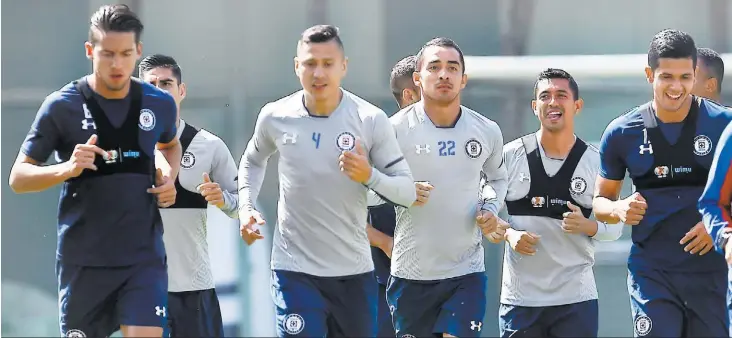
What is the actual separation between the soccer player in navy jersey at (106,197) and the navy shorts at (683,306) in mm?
2485

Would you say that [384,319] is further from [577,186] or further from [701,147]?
[701,147]

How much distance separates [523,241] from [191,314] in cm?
205

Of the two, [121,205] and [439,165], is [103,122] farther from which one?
[439,165]

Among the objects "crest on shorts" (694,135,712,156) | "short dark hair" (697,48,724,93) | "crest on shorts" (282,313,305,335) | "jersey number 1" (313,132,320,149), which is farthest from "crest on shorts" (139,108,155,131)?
"short dark hair" (697,48,724,93)

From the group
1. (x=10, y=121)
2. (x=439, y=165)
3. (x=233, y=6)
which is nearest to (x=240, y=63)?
(x=233, y=6)

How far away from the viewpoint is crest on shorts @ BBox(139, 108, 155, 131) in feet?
21.8

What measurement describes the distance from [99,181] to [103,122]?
29 cm

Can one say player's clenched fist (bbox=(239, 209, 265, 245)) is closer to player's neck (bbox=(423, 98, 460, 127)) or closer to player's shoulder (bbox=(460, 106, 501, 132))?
player's neck (bbox=(423, 98, 460, 127))

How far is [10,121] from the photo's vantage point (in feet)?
36.4

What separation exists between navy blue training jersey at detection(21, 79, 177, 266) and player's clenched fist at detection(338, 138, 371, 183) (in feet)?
3.08

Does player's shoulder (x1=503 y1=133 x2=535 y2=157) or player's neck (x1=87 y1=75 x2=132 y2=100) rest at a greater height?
player's neck (x1=87 y1=75 x2=132 y2=100)

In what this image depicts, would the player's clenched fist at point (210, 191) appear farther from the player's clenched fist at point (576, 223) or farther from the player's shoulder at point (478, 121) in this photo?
the player's clenched fist at point (576, 223)

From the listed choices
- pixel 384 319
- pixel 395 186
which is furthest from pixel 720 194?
pixel 384 319

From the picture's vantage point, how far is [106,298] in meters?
6.50
